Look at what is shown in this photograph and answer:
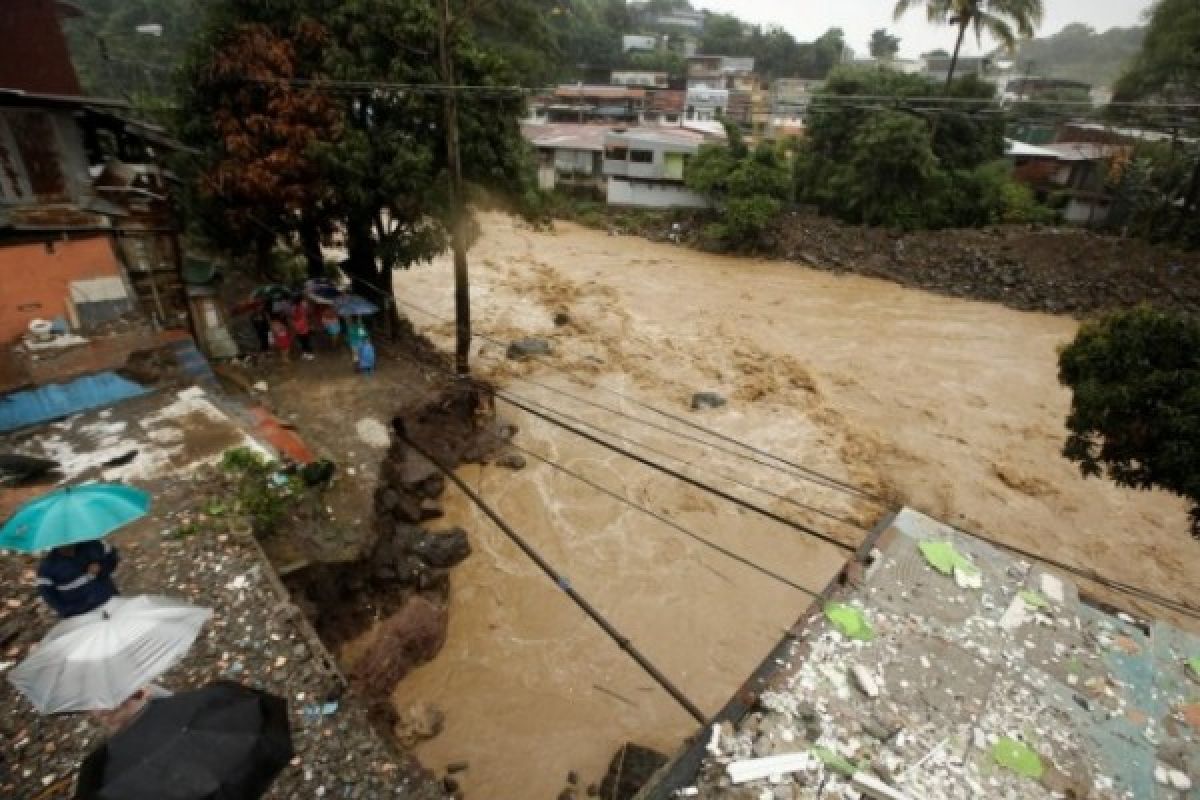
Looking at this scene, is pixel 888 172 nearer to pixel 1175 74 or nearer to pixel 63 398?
pixel 1175 74

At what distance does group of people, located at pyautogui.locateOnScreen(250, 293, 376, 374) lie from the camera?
44.3ft

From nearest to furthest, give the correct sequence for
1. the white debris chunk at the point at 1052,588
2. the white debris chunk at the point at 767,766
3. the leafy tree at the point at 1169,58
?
the white debris chunk at the point at 767,766 < the white debris chunk at the point at 1052,588 < the leafy tree at the point at 1169,58

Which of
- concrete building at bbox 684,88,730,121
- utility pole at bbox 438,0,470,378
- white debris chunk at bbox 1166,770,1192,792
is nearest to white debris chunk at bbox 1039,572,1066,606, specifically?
white debris chunk at bbox 1166,770,1192,792

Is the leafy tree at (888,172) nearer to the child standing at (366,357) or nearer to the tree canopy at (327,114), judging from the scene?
the tree canopy at (327,114)

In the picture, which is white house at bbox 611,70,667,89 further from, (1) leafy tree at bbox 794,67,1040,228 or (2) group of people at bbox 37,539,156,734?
(2) group of people at bbox 37,539,156,734

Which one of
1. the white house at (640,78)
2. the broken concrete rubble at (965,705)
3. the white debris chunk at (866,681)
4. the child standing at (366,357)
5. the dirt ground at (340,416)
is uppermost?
the white house at (640,78)

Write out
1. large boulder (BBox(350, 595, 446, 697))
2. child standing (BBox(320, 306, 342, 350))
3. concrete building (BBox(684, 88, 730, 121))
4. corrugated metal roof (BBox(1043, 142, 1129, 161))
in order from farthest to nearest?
concrete building (BBox(684, 88, 730, 121)) < corrugated metal roof (BBox(1043, 142, 1129, 161)) < child standing (BBox(320, 306, 342, 350)) < large boulder (BBox(350, 595, 446, 697))

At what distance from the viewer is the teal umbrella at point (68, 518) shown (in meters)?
4.52

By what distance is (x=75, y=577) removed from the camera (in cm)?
511

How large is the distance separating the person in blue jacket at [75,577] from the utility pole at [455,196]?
26.3 ft

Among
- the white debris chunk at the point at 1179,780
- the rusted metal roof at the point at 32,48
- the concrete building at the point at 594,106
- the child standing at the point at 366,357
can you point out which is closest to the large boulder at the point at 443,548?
the child standing at the point at 366,357

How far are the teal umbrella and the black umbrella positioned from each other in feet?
5.17

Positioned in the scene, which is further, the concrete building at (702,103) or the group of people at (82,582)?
the concrete building at (702,103)

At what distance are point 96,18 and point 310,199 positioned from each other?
4872 centimetres
